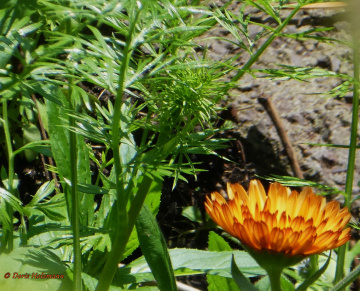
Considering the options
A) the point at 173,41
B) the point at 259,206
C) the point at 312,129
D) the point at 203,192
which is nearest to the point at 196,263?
the point at 259,206

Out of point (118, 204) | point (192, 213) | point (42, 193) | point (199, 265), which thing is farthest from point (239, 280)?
point (192, 213)

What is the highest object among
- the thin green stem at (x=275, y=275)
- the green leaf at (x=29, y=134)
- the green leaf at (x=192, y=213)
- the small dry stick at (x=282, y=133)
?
the small dry stick at (x=282, y=133)

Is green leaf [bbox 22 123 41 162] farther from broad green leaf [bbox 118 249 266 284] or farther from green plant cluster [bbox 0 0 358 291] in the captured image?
broad green leaf [bbox 118 249 266 284]

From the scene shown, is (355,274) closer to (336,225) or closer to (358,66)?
(336,225)

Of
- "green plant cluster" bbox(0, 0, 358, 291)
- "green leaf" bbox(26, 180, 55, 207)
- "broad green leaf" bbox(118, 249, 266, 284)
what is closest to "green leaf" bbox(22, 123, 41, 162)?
"green plant cluster" bbox(0, 0, 358, 291)

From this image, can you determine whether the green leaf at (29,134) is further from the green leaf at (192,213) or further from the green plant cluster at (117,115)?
the green leaf at (192,213)

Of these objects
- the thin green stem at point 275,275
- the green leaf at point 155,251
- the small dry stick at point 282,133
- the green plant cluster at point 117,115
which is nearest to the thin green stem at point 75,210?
the green plant cluster at point 117,115
